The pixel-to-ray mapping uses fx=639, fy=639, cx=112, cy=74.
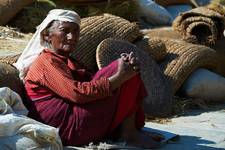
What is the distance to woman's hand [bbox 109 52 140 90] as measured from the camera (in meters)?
4.52

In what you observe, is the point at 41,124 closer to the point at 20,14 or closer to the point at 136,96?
the point at 136,96

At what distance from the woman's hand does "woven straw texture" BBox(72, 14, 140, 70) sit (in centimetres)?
178

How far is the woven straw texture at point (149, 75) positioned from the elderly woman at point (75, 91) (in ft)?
5.15

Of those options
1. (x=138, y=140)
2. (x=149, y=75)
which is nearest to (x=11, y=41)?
(x=149, y=75)

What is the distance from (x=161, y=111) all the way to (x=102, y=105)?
80.6 inches

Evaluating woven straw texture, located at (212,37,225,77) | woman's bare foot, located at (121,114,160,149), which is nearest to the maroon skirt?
woman's bare foot, located at (121,114,160,149)

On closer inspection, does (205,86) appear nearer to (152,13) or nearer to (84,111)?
(84,111)

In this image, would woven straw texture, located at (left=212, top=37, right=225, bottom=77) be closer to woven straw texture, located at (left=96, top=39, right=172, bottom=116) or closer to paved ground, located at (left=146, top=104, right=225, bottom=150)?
paved ground, located at (left=146, top=104, right=225, bottom=150)

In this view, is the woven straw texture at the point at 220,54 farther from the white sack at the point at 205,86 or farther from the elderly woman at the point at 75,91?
the elderly woman at the point at 75,91

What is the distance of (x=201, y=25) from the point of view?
27.8ft

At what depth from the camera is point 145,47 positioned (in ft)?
24.3

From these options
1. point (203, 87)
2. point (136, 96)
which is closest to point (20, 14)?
point (203, 87)

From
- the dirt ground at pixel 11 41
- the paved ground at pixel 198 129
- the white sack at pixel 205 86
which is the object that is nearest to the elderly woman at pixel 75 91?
the paved ground at pixel 198 129

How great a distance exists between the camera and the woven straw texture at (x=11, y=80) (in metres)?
4.83
